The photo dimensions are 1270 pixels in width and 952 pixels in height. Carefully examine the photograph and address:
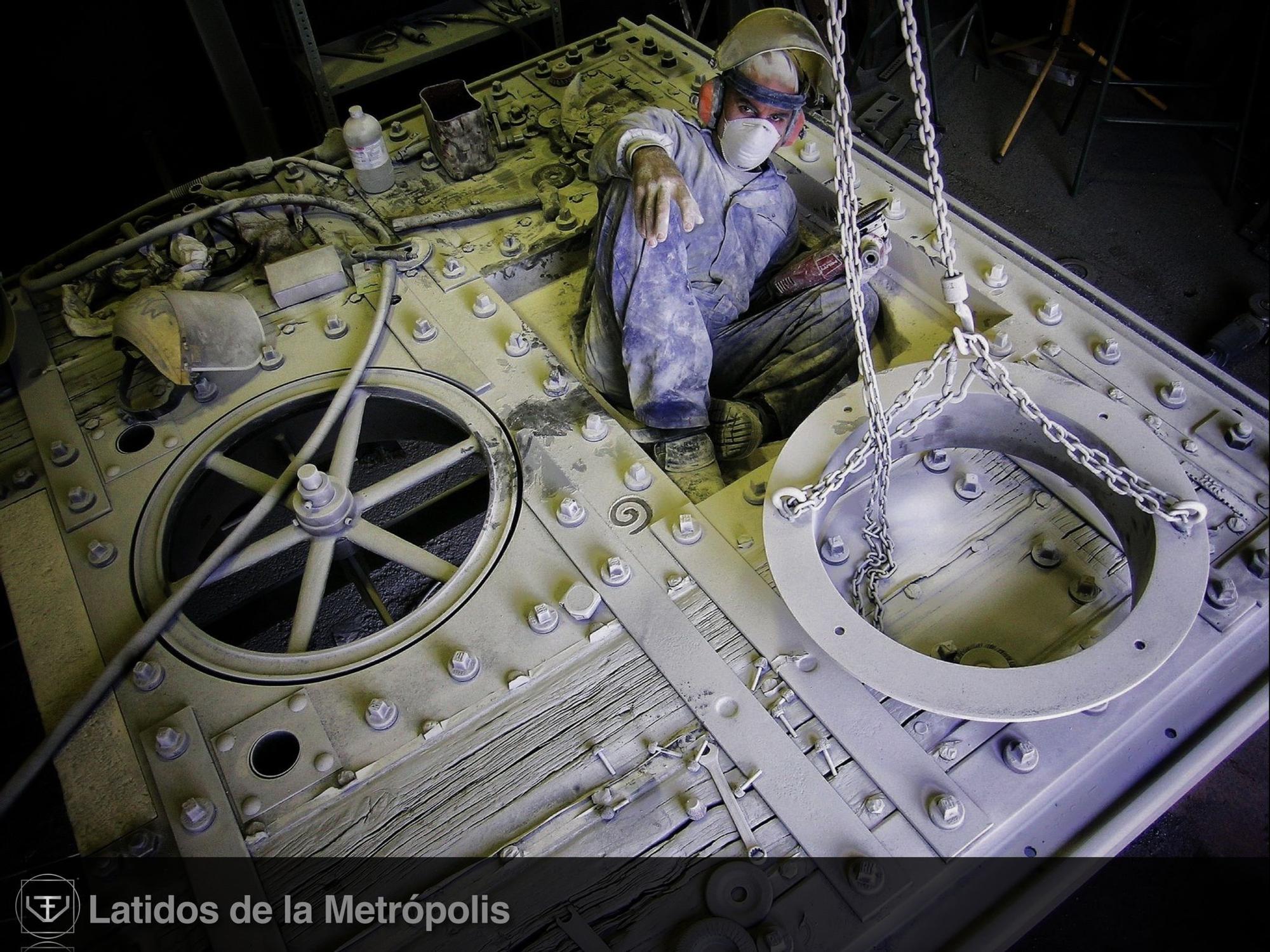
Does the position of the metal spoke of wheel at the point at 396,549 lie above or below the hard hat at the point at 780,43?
below

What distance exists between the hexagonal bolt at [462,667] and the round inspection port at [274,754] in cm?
37

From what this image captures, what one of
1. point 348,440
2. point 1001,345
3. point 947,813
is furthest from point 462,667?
point 1001,345

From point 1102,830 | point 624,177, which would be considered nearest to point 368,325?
point 624,177

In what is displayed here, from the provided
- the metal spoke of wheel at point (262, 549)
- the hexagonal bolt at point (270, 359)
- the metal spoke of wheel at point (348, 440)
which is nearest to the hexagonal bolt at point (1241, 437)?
the metal spoke of wheel at point (348, 440)

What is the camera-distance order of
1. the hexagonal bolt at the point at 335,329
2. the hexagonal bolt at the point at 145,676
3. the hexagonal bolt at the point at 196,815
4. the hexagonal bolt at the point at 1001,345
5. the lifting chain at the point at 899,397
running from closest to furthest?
the lifting chain at the point at 899,397, the hexagonal bolt at the point at 196,815, the hexagonal bolt at the point at 145,676, the hexagonal bolt at the point at 1001,345, the hexagonal bolt at the point at 335,329

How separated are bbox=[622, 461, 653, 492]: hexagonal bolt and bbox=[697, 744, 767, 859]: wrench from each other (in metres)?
0.74

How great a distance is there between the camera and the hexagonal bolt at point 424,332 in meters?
2.83

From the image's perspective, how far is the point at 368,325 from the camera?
2.90 metres

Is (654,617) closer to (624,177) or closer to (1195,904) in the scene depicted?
(624,177)

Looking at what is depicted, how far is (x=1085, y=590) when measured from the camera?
2.21 metres

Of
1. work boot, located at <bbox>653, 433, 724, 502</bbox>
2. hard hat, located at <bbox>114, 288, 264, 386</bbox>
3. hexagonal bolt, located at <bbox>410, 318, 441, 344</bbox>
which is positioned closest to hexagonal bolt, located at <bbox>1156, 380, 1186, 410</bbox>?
work boot, located at <bbox>653, 433, 724, 502</bbox>

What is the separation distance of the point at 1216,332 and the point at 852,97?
2.43m

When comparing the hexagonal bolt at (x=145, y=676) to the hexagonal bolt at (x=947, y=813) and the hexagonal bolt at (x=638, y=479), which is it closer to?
the hexagonal bolt at (x=638, y=479)

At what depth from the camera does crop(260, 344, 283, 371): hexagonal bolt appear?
2.82 meters
